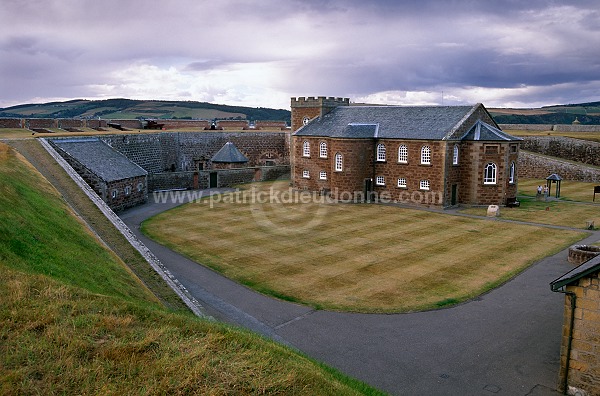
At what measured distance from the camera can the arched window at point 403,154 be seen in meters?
37.4

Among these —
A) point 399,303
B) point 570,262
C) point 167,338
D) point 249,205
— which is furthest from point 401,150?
point 167,338

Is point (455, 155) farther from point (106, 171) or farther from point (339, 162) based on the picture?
point (106, 171)

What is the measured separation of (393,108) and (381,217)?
12.7 meters

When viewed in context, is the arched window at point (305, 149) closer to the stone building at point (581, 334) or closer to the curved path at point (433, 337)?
the curved path at point (433, 337)

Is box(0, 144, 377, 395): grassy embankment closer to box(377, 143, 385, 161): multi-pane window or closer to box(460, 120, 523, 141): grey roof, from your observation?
box(460, 120, 523, 141): grey roof

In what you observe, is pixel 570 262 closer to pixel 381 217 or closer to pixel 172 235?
pixel 381 217

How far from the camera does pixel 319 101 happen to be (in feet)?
148

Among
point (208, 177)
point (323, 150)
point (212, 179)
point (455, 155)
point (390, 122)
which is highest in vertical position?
point (390, 122)

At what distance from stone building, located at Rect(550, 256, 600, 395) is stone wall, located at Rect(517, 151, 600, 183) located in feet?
141

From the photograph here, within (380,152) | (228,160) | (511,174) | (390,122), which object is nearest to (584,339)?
(511,174)

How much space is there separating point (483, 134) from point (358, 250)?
1759cm

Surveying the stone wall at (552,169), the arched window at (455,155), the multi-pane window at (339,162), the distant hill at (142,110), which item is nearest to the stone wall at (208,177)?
the multi-pane window at (339,162)

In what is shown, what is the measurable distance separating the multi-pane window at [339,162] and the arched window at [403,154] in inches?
186

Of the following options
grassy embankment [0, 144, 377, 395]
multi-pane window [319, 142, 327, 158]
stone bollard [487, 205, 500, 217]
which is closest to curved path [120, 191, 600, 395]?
grassy embankment [0, 144, 377, 395]
